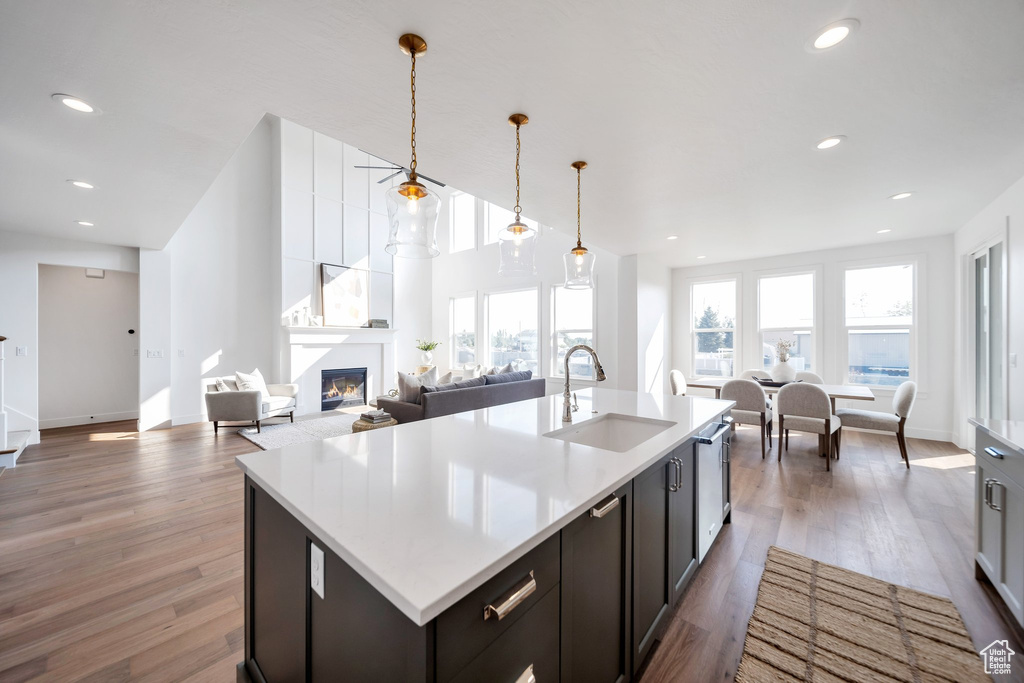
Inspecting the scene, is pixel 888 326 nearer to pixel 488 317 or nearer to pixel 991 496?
pixel 991 496

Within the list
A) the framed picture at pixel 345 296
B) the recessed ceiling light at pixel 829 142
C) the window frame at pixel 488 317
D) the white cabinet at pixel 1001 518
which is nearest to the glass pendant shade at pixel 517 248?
the recessed ceiling light at pixel 829 142

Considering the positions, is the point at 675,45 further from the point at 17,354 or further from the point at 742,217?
the point at 17,354

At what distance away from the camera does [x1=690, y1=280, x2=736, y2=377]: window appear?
6297 mm

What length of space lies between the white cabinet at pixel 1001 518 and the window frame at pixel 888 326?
393cm

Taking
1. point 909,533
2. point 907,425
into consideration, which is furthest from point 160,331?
point 907,425

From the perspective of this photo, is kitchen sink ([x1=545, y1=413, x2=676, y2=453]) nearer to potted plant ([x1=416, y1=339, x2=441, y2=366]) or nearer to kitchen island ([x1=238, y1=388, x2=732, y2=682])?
kitchen island ([x1=238, y1=388, x2=732, y2=682])

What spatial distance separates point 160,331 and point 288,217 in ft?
8.34

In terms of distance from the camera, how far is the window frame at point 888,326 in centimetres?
486

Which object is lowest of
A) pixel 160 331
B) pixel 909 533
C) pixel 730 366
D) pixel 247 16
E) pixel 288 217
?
pixel 909 533

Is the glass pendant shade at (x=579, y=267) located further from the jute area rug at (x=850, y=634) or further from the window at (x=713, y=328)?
the window at (x=713, y=328)

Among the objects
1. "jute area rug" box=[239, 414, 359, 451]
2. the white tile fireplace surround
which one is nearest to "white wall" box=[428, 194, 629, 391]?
the white tile fireplace surround

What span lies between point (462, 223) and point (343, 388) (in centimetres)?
435

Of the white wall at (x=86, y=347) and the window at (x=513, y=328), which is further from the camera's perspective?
the window at (x=513, y=328)

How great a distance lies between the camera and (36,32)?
63.4 inches
